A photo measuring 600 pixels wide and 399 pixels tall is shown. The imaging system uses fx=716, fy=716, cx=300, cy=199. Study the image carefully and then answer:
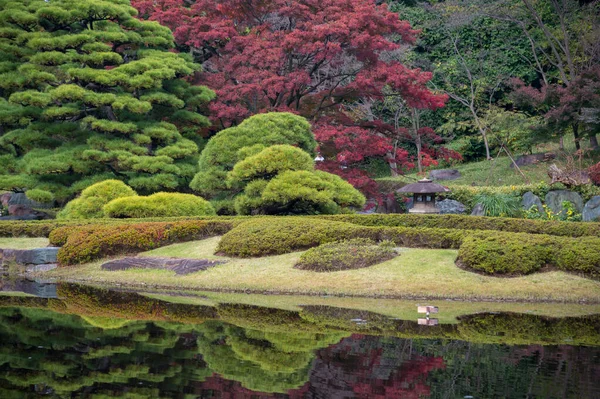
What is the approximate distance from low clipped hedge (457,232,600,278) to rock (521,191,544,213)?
305 inches

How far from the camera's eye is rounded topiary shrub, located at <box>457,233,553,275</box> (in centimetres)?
1271

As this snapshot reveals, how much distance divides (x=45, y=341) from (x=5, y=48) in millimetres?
15769

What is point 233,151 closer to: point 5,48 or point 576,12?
point 5,48

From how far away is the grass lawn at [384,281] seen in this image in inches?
478

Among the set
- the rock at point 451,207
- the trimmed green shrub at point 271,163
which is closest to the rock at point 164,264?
the trimmed green shrub at point 271,163

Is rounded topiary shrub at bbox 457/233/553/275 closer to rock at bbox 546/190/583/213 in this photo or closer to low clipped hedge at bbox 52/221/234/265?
low clipped hedge at bbox 52/221/234/265

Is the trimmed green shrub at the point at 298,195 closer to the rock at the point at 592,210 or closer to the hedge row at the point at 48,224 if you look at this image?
the hedge row at the point at 48,224

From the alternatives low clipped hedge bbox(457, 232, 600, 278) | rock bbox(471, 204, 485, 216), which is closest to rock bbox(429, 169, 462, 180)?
rock bbox(471, 204, 485, 216)

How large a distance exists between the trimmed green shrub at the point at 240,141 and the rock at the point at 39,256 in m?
4.25

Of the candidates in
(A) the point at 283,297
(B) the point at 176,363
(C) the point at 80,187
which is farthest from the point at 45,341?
→ (C) the point at 80,187

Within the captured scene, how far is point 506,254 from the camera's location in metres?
12.8

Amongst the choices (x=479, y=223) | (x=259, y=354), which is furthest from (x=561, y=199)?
(x=259, y=354)

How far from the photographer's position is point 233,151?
18.8 meters

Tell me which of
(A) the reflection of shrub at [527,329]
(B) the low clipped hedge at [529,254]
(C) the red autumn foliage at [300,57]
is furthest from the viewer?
(C) the red autumn foliage at [300,57]
